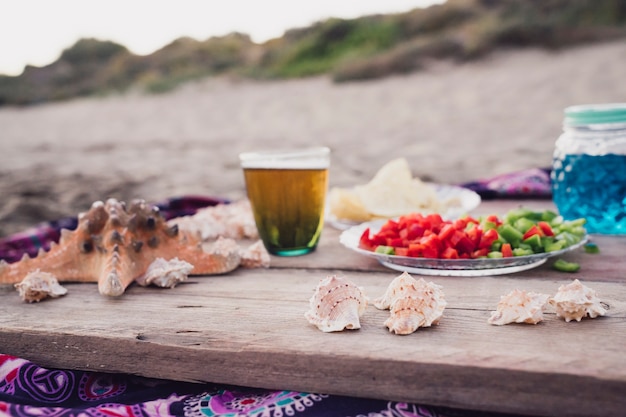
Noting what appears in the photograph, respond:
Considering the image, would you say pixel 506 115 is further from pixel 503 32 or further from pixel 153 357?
pixel 153 357

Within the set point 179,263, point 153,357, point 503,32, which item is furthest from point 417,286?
point 503,32

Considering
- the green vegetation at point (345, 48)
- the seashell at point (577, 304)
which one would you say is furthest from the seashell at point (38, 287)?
the green vegetation at point (345, 48)

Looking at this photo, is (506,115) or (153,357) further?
(506,115)

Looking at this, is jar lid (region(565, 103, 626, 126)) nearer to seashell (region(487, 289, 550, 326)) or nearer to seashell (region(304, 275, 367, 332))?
seashell (region(487, 289, 550, 326))

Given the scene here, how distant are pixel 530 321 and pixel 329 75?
41.1 ft

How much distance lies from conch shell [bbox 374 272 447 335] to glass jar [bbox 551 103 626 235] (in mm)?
797

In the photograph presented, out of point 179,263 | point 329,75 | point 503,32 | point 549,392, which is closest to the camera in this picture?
point 549,392

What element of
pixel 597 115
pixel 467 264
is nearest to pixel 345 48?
pixel 597 115

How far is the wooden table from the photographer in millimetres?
788

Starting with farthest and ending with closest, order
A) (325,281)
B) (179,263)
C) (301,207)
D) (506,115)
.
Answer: (506,115) < (301,207) < (179,263) < (325,281)

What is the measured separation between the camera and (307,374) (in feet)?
2.88

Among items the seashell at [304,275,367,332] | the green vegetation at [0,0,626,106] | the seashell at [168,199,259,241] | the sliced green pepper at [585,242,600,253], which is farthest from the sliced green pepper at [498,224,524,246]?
the green vegetation at [0,0,626,106]

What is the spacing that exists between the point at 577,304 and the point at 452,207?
3.19 ft

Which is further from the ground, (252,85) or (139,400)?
(252,85)
